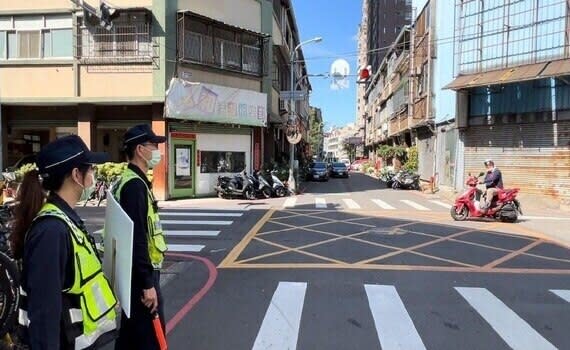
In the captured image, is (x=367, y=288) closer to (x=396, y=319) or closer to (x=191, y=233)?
(x=396, y=319)

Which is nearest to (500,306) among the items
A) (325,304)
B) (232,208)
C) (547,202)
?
(325,304)

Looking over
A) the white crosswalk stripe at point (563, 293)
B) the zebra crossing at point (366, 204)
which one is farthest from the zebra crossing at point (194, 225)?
the white crosswalk stripe at point (563, 293)

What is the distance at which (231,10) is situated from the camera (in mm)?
22297

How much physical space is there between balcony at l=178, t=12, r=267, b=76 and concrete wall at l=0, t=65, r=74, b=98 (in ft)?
14.7

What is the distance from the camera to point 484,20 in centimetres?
2139

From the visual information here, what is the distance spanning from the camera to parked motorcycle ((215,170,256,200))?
20323mm

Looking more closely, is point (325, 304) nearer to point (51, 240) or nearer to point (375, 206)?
point (51, 240)

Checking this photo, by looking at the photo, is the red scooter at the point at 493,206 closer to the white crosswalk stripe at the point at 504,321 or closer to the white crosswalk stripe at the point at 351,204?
the white crosswalk stripe at the point at 351,204

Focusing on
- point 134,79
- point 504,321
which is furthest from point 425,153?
point 504,321

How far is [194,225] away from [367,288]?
6876 millimetres

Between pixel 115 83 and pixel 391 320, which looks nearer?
pixel 391 320

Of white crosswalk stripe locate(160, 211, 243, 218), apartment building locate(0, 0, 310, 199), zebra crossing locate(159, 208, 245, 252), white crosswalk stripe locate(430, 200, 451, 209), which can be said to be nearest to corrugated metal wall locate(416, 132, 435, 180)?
white crosswalk stripe locate(430, 200, 451, 209)

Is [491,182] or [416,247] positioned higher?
[491,182]

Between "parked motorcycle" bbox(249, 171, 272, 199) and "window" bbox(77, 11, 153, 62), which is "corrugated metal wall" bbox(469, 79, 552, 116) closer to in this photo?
"parked motorcycle" bbox(249, 171, 272, 199)
